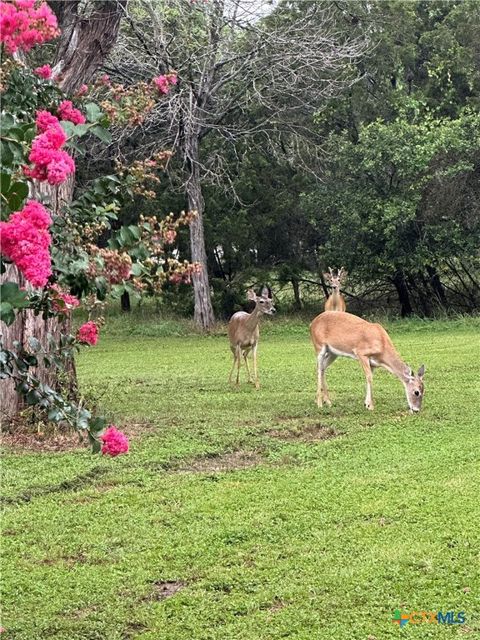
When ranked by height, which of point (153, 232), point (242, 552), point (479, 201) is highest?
point (479, 201)

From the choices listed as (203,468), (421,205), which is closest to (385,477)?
(203,468)

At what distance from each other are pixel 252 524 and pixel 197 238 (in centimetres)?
1512

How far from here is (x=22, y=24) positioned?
2703 mm

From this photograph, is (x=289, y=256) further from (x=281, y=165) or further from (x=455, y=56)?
(x=455, y=56)

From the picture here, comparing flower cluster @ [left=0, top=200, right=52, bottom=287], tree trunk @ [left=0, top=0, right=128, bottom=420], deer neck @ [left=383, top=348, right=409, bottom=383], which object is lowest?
deer neck @ [left=383, top=348, right=409, bottom=383]

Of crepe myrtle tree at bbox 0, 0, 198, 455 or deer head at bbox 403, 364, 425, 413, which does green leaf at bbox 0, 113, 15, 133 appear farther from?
deer head at bbox 403, 364, 425, 413

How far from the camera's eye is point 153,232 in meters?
3.47

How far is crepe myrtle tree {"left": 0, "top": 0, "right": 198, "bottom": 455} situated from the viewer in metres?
2.45

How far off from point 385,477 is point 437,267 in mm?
15992

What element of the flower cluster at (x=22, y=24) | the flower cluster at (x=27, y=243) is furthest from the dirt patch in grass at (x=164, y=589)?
the flower cluster at (x=22, y=24)

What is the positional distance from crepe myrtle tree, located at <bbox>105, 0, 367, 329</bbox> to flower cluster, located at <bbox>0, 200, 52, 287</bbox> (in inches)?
549

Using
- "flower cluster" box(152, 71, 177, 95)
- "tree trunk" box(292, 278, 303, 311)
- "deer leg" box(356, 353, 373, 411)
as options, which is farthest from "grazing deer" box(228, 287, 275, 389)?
"tree trunk" box(292, 278, 303, 311)

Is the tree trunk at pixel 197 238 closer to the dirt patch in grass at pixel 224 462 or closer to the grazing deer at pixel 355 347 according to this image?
the grazing deer at pixel 355 347

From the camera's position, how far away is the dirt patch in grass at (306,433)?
8.10 m
